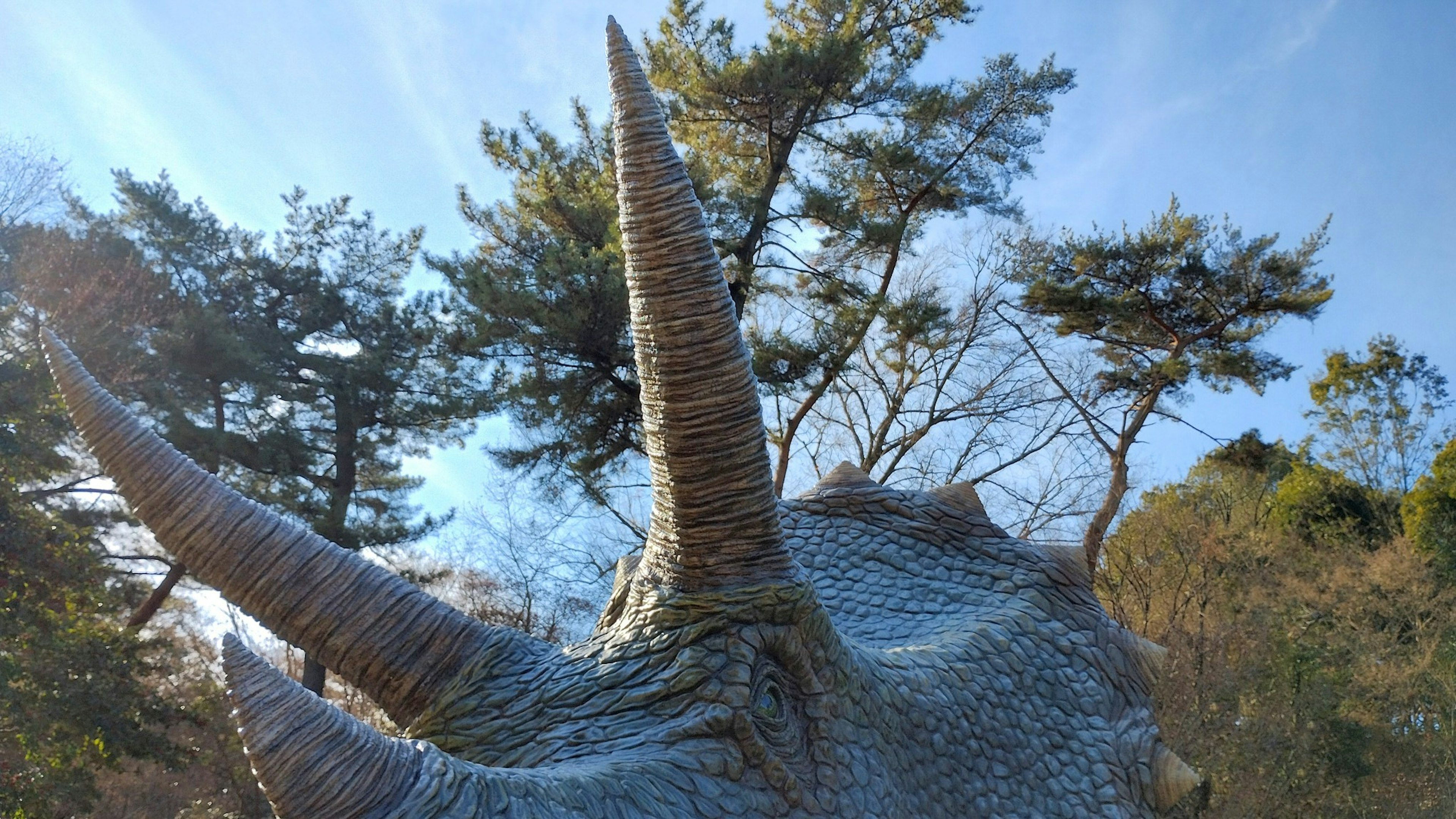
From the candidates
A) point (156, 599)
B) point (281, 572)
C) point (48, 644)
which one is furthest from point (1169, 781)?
point (156, 599)

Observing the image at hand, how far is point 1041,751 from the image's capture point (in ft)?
6.49

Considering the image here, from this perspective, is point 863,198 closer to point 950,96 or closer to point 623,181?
point 950,96

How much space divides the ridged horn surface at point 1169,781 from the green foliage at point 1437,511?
53.9 ft

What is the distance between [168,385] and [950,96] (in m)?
9.53

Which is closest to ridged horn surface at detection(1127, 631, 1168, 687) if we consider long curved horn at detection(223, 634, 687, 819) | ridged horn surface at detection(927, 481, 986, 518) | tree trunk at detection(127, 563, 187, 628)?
ridged horn surface at detection(927, 481, 986, 518)

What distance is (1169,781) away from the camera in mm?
2125

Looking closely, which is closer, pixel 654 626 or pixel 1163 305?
pixel 654 626

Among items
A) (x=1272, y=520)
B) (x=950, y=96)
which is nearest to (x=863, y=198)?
(x=950, y=96)

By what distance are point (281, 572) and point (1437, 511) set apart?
18799 millimetres

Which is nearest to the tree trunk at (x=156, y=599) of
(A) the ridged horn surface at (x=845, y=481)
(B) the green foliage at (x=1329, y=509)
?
(A) the ridged horn surface at (x=845, y=481)

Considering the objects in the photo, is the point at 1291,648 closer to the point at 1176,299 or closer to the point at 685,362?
the point at 1176,299

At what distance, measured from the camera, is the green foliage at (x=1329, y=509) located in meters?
17.1

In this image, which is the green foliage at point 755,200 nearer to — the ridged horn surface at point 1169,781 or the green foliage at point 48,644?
the green foliage at point 48,644

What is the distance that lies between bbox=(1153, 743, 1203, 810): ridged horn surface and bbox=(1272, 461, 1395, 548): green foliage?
17.5 meters
